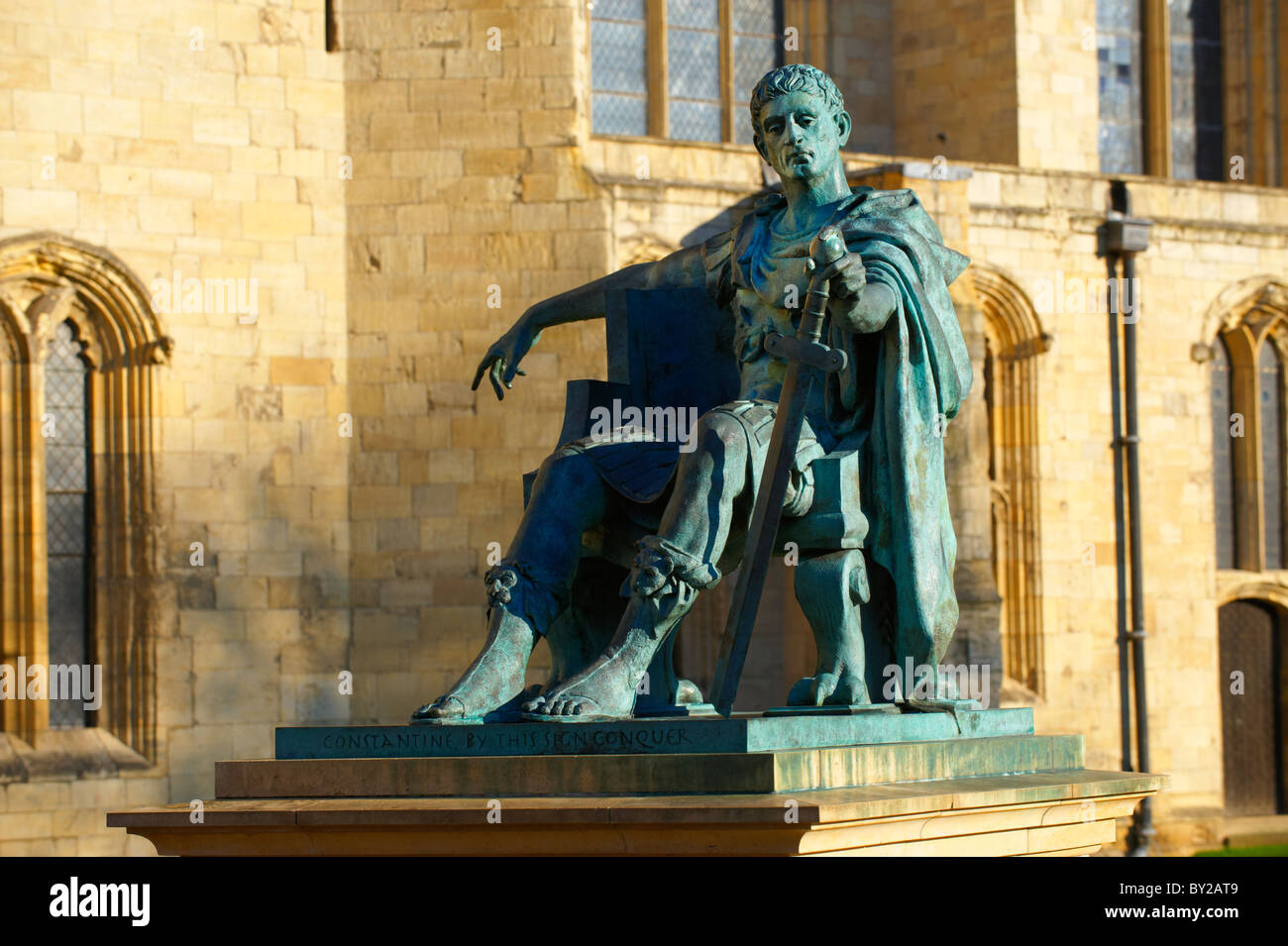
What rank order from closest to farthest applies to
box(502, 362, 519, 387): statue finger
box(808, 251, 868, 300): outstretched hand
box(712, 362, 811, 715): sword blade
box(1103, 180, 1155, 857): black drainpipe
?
box(712, 362, 811, 715): sword blade → box(808, 251, 868, 300): outstretched hand → box(502, 362, 519, 387): statue finger → box(1103, 180, 1155, 857): black drainpipe

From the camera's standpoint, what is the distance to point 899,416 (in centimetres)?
642

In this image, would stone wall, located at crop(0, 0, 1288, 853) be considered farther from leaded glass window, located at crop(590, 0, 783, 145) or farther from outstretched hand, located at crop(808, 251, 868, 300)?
outstretched hand, located at crop(808, 251, 868, 300)

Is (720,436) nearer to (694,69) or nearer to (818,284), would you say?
(818,284)

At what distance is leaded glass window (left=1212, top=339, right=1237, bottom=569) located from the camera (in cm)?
1931

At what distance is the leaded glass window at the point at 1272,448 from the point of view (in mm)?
19406

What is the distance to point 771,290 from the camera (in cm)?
671

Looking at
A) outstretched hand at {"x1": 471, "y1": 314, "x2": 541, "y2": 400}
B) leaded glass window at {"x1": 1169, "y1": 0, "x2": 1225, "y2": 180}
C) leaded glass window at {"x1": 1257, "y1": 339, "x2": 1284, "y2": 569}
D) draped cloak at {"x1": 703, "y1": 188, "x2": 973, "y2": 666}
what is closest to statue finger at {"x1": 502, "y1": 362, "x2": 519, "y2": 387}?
outstretched hand at {"x1": 471, "y1": 314, "x2": 541, "y2": 400}

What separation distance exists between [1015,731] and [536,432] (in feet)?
27.0

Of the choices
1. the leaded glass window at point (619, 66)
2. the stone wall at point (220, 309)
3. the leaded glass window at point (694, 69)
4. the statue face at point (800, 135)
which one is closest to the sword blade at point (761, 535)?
the statue face at point (800, 135)

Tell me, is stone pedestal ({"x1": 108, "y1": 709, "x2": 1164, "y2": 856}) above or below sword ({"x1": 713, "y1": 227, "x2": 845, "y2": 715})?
below

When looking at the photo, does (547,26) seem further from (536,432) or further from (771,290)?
(771,290)

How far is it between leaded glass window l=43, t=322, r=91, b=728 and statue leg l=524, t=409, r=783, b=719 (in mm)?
9272
